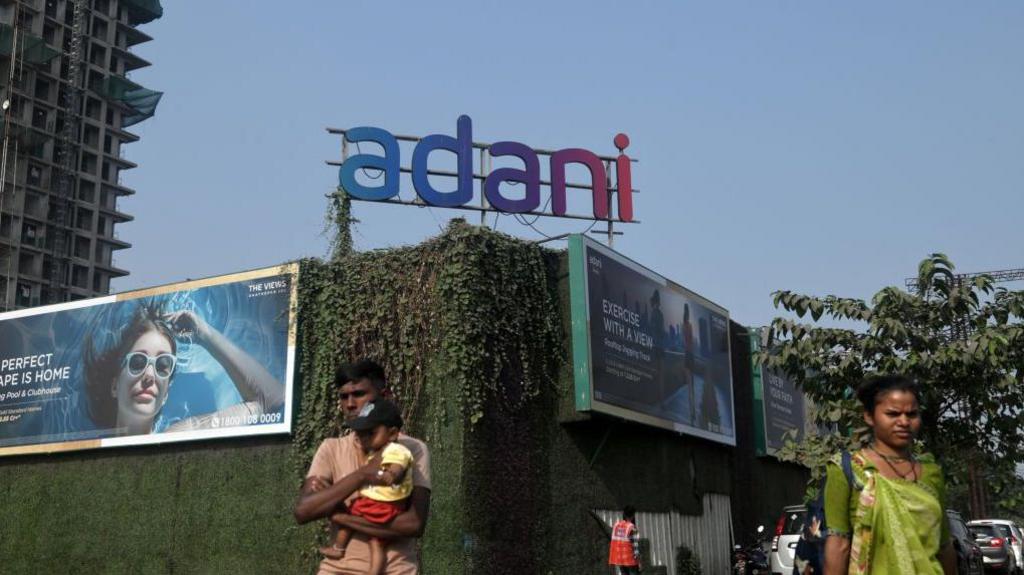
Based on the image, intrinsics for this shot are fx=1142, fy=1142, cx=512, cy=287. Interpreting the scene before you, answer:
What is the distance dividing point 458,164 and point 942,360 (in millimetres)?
10058

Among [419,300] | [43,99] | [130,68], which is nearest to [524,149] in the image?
[419,300]

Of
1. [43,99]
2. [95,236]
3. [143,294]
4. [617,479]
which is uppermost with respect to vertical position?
[43,99]

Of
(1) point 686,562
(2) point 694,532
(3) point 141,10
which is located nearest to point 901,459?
(1) point 686,562

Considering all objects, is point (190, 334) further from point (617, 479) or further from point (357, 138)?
point (617, 479)

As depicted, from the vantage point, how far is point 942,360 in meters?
14.8

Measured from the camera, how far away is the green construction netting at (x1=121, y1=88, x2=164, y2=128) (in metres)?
94.9

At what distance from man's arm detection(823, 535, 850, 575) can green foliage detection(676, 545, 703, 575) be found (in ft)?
55.2

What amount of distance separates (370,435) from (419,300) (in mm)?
→ 12236

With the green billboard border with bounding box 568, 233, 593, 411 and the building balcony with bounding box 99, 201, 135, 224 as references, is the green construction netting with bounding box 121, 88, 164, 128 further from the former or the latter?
the green billboard border with bounding box 568, 233, 593, 411

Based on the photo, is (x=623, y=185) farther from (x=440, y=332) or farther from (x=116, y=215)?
(x=116, y=215)

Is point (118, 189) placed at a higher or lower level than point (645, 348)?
higher

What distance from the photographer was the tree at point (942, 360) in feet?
49.0

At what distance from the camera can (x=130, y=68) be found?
98000mm

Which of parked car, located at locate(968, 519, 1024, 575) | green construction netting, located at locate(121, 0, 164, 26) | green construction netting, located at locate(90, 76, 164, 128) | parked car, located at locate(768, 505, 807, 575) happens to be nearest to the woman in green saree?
parked car, located at locate(768, 505, 807, 575)
